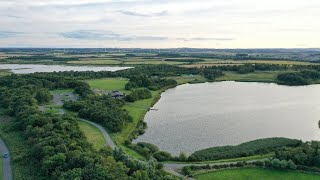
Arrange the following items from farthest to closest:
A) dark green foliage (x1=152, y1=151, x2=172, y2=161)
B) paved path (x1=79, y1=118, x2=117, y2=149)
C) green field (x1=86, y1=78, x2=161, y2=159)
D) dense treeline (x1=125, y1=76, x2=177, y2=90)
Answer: dense treeline (x1=125, y1=76, x2=177, y2=90)
green field (x1=86, y1=78, x2=161, y2=159)
paved path (x1=79, y1=118, x2=117, y2=149)
dark green foliage (x1=152, y1=151, x2=172, y2=161)

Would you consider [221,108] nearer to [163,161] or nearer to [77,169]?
[163,161]

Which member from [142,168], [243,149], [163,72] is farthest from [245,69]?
[142,168]

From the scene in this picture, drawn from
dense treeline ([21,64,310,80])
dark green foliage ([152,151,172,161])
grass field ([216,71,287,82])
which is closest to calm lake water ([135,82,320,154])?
dark green foliage ([152,151,172,161])

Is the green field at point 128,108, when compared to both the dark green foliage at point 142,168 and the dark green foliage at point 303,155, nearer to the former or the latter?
the dark green foliage at point 142,168

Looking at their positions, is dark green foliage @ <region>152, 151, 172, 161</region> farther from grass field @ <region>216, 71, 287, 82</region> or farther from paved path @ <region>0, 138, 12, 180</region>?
grass field @ <region>216, 71, 287, 82</region>

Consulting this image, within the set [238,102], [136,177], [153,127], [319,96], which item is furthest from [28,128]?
[319,96]

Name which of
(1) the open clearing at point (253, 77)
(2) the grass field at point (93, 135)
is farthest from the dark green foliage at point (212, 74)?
(2) the grass field at point (93, 135)

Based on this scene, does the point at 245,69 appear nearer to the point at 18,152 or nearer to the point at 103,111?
the point at 103,111
